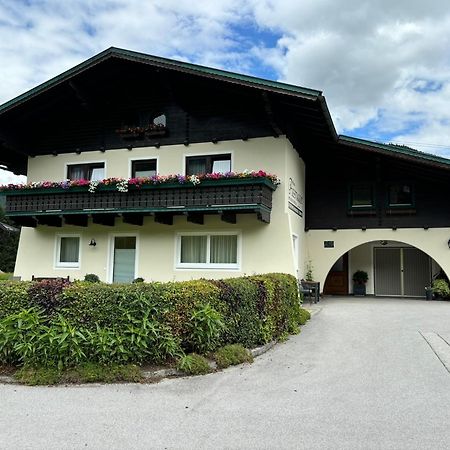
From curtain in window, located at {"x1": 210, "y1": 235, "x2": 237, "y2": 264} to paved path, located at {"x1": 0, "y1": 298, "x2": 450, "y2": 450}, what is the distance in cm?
658

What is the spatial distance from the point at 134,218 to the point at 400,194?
9.33 m

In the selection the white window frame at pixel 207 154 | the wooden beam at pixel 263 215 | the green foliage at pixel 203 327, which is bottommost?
the green foliage at pixel 203 327

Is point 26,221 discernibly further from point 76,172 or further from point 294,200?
point 294,200

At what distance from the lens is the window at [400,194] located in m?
16.1

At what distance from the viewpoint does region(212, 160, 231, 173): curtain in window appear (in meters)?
14.5

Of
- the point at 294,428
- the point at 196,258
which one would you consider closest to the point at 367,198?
the point at 196,258

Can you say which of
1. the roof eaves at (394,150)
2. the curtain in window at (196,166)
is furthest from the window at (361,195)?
the curtain in window at (196,166)

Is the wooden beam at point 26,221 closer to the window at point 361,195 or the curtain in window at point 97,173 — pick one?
the curtain in window at point 97,173

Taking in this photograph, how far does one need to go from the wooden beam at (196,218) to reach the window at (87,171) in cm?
406

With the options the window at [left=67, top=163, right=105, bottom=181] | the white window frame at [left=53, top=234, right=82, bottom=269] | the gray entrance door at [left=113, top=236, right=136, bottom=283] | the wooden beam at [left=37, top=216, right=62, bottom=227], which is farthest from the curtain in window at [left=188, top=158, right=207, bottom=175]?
the wooden beam at [left=37, top=216, right=62, bottom=227]

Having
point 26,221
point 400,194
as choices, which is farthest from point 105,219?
point 400,194

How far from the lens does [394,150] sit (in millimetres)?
14383

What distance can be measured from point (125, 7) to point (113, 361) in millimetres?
8401

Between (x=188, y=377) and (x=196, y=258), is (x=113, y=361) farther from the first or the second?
(x=196, y=258)
